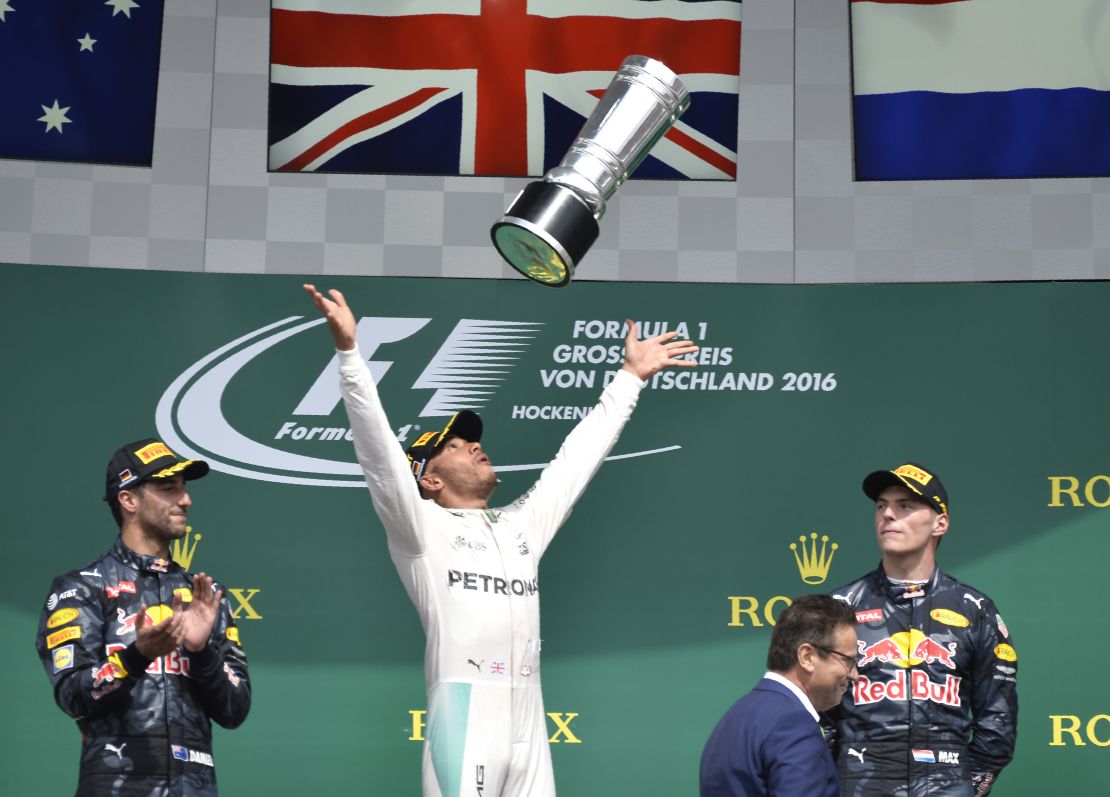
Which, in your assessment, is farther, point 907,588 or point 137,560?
point 907,588

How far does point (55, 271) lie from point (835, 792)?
310 centimetres

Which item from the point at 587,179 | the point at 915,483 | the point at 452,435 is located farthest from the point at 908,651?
the point at 587,179

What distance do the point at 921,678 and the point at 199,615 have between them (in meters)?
1.76

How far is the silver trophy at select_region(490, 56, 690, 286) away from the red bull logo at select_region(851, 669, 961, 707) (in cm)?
129

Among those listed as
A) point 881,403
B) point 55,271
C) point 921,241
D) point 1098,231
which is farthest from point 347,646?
point 1098,231

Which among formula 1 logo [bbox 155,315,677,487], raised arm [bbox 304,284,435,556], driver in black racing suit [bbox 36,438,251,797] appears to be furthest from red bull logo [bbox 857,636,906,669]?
driver in black racing suit [bbox 36,438,251,797]

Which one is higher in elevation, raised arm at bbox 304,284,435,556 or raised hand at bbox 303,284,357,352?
raised hand at bbox 303,284,357,352

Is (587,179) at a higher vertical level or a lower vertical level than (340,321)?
higher

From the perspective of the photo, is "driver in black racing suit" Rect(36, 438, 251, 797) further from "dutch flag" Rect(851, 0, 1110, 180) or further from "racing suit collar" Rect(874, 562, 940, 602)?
"dutch flag" Rect(851, 0, 1110, 180)

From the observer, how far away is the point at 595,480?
4734 mm

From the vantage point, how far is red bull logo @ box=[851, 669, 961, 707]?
148 inches

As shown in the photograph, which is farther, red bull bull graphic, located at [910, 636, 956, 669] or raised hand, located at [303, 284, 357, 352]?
red bull bull graphic, located at [910, 636, 956, 669]

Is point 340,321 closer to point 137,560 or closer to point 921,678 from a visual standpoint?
point 137,560

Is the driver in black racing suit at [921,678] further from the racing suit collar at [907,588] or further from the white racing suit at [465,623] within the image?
the white racing suit at [465,623]
